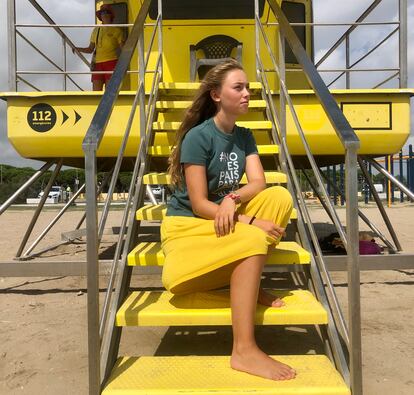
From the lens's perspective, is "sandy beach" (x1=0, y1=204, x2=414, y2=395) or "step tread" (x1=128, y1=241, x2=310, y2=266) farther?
"step tread" (x1=128, y1=241, x2=310, y2=266)

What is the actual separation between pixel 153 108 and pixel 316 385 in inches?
107

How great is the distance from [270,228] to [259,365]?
2.08 feet

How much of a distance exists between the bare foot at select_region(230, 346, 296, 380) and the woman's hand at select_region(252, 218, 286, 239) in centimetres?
54

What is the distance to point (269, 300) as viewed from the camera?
2.40 meters

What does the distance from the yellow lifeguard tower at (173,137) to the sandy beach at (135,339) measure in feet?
0.97

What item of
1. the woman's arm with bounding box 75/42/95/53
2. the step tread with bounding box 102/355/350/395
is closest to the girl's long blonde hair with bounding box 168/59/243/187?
the step tread with bounding box 102/355/350/395

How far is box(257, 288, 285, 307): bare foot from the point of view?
237 cm

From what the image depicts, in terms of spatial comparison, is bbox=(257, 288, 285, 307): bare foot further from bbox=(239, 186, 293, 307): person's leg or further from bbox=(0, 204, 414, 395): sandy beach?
bbox=(0, 204, 414, 395): sandy beach

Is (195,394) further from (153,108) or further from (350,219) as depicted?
(153,108)

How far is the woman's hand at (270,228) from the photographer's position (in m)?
2.24

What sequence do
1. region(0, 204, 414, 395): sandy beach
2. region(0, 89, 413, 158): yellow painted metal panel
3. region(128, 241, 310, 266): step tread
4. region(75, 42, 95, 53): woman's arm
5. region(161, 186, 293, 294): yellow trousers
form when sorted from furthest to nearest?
region(75, 42, 95, 53): woman's arm
region(0, 89, 413, 158): yellow painted metal panel
region(128, 241, 310, 266): step tread
region(0, 204, 414, 395): sandy beach
region(161, 186, 293, 294): yellow trousers

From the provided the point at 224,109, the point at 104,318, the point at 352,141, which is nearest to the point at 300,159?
the point at 224,109

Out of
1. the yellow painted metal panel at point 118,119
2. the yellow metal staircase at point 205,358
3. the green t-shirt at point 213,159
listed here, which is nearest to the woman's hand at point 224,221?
the green t-shirt at point 213,159

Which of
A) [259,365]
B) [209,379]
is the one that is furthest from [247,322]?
[209,379]
